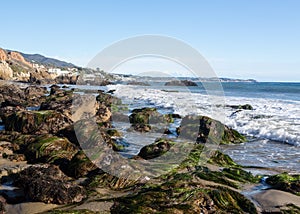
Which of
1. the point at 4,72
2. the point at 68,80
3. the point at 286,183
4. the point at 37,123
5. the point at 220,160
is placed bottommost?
the point at 220,160


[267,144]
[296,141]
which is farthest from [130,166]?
[296,141]

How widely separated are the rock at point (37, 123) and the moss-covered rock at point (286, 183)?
233 inches

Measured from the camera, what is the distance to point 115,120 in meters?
13.4

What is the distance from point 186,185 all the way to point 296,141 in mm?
6918

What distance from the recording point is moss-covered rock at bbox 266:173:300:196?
527cm

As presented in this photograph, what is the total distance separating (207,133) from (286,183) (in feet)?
16.0

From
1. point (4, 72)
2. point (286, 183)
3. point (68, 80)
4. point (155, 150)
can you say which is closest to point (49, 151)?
point (155, 150)

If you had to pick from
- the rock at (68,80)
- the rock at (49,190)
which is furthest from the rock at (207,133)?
the rock at (68,80)

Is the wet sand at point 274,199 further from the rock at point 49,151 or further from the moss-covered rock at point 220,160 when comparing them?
the rock at point 49,151

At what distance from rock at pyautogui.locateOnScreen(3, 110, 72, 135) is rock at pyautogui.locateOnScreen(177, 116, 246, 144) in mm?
3980

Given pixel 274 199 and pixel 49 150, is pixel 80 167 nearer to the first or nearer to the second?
Answer: pixel 49 150

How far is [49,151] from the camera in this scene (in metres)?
6.59

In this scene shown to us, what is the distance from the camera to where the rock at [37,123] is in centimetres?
896

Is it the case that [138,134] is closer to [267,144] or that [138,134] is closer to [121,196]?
[267,144]
